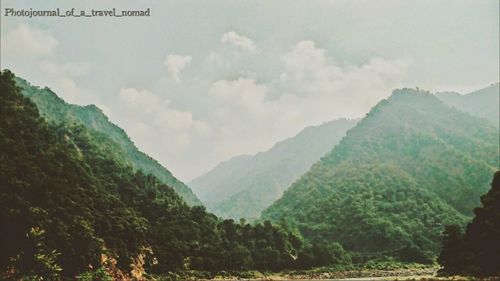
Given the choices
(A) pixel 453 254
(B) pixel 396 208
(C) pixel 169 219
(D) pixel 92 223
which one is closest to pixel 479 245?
(A) pixel 453 254

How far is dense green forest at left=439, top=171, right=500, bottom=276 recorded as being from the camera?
5806 centimetres

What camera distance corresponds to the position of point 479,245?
6206 centimetres

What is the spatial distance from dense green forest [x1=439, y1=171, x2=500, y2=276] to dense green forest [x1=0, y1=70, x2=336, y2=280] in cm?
4566

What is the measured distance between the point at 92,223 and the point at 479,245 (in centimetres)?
5376

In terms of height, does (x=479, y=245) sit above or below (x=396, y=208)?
below

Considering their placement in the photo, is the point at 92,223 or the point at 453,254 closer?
the point at 453,254

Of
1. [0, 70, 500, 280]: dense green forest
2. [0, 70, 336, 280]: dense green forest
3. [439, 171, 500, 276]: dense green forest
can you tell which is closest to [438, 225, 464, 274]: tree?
[439, 171, 500, 276]: dense green forest

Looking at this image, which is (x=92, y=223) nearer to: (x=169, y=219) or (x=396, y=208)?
(x=169, y=219)

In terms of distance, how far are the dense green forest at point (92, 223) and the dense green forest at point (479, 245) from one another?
45.7 meters

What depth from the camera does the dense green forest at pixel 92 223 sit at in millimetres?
64625

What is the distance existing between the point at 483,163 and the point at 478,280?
496 feet

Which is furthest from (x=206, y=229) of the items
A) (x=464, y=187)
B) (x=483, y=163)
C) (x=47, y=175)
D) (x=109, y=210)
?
(x=483, y=163)

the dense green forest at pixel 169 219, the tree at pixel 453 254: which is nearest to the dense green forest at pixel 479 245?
the tree at pixel 453 254

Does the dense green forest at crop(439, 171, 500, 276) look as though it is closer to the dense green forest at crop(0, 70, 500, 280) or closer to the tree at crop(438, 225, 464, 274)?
the tree at crop(438, 225, 464, 274)
